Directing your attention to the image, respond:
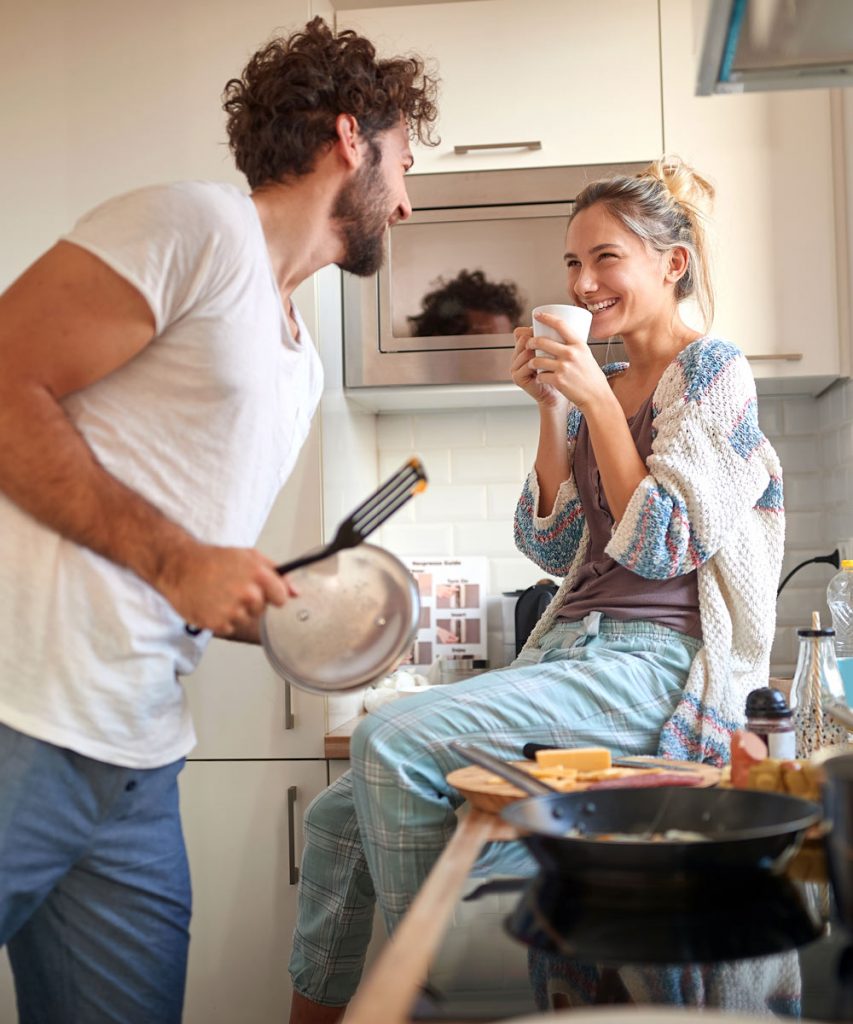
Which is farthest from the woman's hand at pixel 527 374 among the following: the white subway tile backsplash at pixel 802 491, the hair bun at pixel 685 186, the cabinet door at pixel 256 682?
the white subway tile backsplash at pixel 802 491

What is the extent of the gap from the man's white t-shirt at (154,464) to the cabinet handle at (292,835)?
1027 mm

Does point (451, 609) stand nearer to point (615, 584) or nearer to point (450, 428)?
point (450, 428)

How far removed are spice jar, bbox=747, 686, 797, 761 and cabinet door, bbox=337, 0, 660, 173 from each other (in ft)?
5.24

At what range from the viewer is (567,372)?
1.75m

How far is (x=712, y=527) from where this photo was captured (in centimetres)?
163

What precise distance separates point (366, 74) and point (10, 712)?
3.05 feet

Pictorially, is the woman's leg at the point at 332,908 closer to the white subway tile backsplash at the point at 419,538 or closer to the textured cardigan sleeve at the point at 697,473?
the textured cardigan sleeve at the point at 697,473

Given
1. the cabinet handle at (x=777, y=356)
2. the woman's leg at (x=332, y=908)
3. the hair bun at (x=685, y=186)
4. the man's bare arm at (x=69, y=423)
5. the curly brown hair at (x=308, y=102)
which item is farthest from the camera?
the cabinet handle at (x=777, y=356)

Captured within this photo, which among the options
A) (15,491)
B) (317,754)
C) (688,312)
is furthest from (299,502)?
(15,491)

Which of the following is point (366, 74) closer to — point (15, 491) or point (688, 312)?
point (15, 491)

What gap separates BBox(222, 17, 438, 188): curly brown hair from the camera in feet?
5.02

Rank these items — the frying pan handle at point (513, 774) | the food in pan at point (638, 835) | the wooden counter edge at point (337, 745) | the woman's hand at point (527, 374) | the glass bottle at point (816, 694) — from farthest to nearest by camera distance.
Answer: the wooden counter edge at point (337, 745) → the woman's hand at point (527, 374) → the glass bottle at point (816, 694) → the frying pan handle at point (513, 774) → the food in pan at point (638, 835)

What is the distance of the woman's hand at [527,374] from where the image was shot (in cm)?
191

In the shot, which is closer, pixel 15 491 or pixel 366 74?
pixel 15 491
